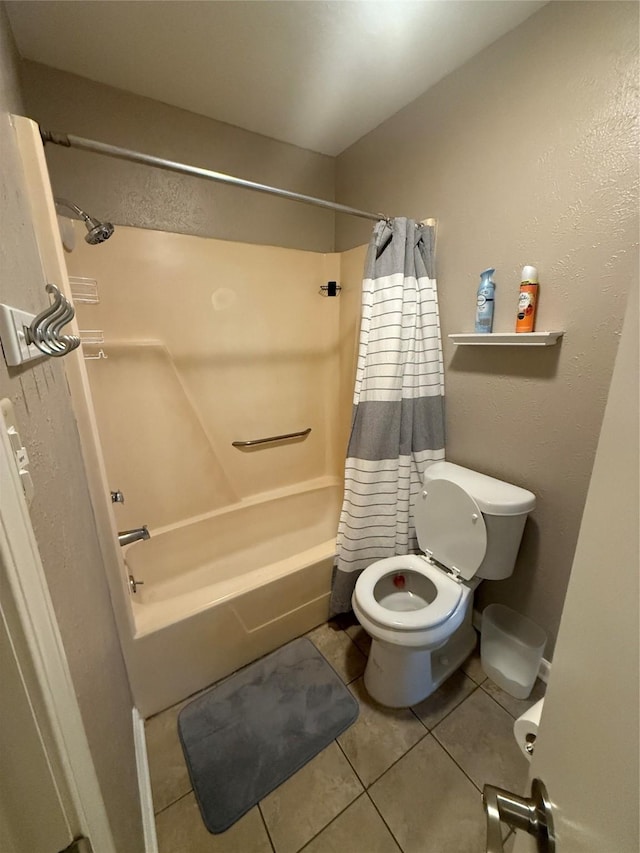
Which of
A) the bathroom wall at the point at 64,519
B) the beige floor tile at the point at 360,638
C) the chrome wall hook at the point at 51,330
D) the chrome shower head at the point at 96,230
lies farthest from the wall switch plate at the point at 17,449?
the beige floor tile at the point at 360,638

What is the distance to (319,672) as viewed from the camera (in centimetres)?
150

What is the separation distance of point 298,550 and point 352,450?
965mm

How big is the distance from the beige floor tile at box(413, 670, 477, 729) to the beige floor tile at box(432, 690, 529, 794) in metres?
0.02

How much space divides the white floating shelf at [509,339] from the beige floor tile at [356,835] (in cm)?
164

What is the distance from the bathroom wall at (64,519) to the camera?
0.56 meters

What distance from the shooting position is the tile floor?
1.01 m

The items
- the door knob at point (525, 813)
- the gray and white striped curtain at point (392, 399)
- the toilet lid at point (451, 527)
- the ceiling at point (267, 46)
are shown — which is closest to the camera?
the door knob at point (525, 813)

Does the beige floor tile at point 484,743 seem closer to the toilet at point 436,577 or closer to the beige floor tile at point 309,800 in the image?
the toilet at point 436,577

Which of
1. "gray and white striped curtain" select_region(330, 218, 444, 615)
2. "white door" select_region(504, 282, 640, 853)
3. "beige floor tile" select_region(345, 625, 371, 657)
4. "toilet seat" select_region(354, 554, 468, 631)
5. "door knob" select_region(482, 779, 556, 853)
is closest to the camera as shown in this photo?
"white door" select_region(504, 282, 640, 853)

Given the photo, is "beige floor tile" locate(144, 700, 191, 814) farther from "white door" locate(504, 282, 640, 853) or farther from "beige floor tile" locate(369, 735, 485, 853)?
"white door" locate(504, 282, 640, 853)

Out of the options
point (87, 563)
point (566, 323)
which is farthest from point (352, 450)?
point (87, 563)

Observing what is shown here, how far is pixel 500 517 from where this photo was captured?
1.27 meters

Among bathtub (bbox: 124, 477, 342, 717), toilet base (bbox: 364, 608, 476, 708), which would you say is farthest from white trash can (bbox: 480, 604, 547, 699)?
bathtub (bbox: 124, 477, 342, 717)

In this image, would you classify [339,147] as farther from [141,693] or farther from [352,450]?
[141,693]
